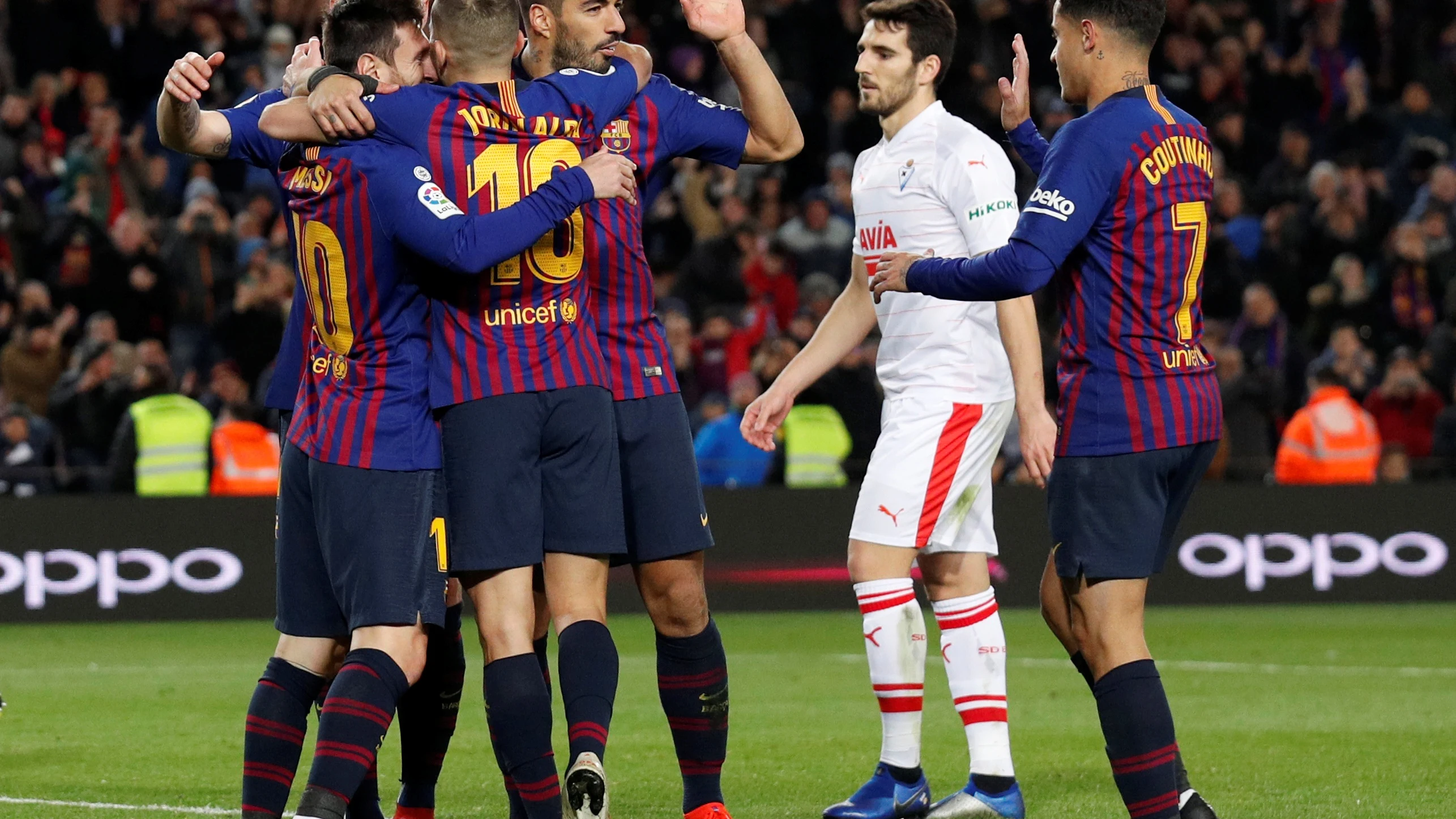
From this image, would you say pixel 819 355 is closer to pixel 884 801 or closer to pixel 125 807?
pixel 884 801

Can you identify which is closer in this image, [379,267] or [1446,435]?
[379,267]

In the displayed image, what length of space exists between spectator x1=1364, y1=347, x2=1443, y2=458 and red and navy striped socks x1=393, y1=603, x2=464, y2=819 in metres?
→ 12.1

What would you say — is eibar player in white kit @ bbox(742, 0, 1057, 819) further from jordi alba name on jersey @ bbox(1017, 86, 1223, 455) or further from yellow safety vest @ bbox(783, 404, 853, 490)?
yellow safety vest @ bbox(783, 404, 853, 490)

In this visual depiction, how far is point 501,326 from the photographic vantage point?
489cm

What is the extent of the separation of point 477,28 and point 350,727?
67.5 inches

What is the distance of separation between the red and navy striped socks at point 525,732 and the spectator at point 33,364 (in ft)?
36.6

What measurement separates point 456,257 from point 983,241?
2.06 meters

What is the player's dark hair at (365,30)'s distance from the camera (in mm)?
4953

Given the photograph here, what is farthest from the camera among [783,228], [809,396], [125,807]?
[783,228]

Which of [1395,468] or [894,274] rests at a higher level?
[894,274]

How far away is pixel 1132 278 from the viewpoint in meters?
4.99

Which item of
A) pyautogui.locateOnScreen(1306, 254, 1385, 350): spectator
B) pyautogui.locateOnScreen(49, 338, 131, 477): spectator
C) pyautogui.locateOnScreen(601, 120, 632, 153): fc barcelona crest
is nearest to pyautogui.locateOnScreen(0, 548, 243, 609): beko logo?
pyautogui.locateOnScreen(49, 338, 131, 477): spectator

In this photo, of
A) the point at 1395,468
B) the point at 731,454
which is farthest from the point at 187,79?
the point at 1395,468

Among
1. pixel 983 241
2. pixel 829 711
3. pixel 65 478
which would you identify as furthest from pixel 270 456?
pixel 983 241
